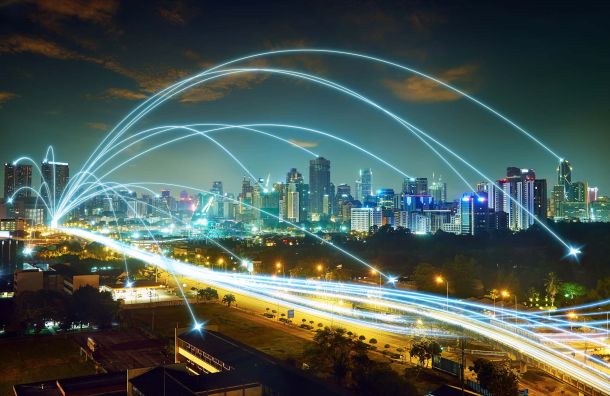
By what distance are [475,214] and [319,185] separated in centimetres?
7205

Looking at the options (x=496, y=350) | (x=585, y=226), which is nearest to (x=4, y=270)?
(x=496, y=350)

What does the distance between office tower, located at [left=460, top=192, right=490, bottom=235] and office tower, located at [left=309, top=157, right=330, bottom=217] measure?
6734cm

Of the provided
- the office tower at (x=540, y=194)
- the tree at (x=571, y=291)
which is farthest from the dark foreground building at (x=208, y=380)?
the office tower at (x=540, y=194)

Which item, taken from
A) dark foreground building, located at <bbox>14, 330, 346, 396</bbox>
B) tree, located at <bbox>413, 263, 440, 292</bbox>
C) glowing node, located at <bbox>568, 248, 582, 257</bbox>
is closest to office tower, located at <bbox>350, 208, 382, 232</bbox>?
glowing node, located at <bbox>568, 248, 582, 257</bbox>

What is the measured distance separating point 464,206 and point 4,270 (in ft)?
157

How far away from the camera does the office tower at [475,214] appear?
188ft

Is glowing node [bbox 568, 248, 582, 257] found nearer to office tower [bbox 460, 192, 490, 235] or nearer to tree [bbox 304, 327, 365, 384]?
office tower [bbox 460, 192, 490, 235]

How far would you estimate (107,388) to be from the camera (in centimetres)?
1235

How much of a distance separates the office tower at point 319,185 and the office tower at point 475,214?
67.3m

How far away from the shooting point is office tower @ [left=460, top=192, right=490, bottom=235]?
57312 millimetres

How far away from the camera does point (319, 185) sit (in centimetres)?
12800

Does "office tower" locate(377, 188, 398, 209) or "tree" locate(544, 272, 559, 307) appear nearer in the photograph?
"tree" locate(544, 272, 559, 307)

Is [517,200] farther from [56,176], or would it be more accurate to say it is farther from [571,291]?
[56,176]

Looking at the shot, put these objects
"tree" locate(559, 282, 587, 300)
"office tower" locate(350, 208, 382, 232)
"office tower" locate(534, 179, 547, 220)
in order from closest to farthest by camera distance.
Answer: "tree" locate(559, 282, 587, 300) < "office tower" locate(534, 179, 547, 220) < "office tower" locate(350, 208, 382, 232)
